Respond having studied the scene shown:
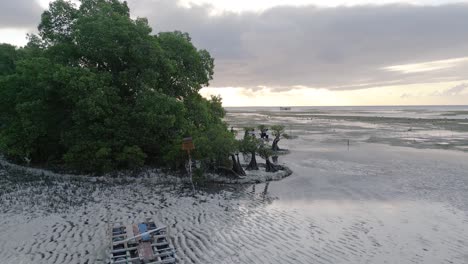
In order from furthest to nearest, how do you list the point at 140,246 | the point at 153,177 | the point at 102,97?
the point at 153,177 < the point at 102,97 < the point at 140,246

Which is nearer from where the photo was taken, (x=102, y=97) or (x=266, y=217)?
(x=266, y=217)

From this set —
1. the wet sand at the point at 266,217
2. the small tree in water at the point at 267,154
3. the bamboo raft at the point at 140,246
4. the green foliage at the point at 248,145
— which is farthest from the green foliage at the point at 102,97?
the bamboo raft at the point at 140,246

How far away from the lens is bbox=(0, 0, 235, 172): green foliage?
21.0 meters

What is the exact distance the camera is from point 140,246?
36.0ft

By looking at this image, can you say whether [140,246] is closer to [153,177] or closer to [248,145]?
[153,177]

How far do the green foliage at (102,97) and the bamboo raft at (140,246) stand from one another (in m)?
9.40

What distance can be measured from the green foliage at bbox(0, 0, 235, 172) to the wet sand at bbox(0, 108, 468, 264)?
259cm

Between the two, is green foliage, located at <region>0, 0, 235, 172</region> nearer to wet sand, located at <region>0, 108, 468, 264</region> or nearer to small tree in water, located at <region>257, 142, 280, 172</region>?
wet sand, located at <region>0, 108, 468, 264</region>

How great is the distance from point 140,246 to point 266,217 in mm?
6109

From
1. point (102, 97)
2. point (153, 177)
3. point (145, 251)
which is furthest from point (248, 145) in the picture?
point (145, 251)

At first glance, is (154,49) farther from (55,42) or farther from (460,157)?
(460,157)

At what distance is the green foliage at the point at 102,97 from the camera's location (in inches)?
826

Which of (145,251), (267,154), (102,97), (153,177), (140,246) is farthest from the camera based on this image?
(267,154)

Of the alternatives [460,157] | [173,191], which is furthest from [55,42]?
[460,157]
